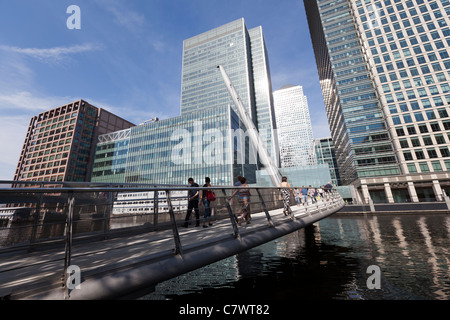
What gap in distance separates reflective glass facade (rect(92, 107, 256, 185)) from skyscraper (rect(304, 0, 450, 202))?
36481 millimetres

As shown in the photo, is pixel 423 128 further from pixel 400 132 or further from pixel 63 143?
pixel 63 143

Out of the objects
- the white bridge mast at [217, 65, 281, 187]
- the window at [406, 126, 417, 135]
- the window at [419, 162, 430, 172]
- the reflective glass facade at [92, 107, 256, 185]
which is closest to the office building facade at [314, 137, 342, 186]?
the reflective glass facade at [92, 107, 256, 185]

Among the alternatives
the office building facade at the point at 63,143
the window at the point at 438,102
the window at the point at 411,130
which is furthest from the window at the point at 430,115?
the office building facade at the point at 63,143

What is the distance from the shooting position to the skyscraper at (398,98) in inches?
1884

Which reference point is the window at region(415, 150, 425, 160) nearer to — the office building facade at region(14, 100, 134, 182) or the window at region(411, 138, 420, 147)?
the window at region(411, 138, 420, 147)

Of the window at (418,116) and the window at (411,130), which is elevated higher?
the window at (418,116)

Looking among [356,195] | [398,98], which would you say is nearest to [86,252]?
[356,195]

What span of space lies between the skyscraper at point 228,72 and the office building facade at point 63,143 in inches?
1884

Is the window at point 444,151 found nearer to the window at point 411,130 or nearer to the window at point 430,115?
the window at point 411,130

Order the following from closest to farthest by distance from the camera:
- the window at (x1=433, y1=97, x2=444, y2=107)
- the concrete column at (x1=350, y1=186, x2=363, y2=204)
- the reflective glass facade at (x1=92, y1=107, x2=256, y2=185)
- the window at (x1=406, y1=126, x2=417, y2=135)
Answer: the window at (x1=433, y1=97, x2=444, y2=107)
the window at (x1=406, y1=126, x2=417, y2=135)
the concrete column at (x1=350, y1=186, x2=363, y2=204)
the reflective glass facade at (x1=92, y1=107, x2=256, y2=185)

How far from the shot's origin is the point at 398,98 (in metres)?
52.3

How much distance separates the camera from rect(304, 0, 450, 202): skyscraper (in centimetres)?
4784

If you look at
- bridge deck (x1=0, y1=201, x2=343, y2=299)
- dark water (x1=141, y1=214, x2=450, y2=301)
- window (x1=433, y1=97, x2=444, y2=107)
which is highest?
window (x1=433, y1=97, x2=444, y2=107)
